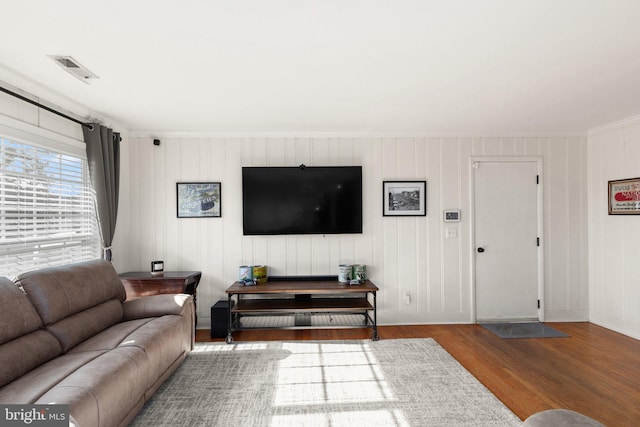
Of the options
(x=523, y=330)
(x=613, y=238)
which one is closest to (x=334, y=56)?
(x=523, y=330)

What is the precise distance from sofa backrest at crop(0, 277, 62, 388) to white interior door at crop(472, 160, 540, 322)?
4.36 m

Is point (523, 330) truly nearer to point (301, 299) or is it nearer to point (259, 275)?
point (301, 299)

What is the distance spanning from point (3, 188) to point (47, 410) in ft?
6.08

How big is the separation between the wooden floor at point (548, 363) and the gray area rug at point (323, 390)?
25 centimetres

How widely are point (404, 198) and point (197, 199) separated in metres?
2.63

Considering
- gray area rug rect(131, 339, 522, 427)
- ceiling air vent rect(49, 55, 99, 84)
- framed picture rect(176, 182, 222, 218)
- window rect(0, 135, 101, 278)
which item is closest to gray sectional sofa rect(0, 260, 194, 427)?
gray area rug rect(131, 339, 522, 427)

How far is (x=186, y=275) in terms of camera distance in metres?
3.67

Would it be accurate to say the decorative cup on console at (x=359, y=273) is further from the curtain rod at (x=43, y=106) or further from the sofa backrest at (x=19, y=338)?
the curtain rod at (x=43, y=106)

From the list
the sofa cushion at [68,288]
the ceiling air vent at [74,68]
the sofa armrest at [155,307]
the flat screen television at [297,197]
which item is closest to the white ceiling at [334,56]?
the ceiling air vent at [74,68]

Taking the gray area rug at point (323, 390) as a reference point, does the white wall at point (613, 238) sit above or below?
above

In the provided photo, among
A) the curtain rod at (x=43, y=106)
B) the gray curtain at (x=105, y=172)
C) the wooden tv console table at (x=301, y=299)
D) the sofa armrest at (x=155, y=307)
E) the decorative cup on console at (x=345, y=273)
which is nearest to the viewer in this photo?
the curtain rod at (x=43, y=106)

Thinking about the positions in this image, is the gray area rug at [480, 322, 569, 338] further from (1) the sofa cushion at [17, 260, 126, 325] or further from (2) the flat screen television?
(1) the sofa cushion at [17, 260, 126, 325]

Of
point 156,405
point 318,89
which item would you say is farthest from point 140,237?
point 318,89

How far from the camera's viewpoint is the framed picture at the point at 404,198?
13.8 feet
